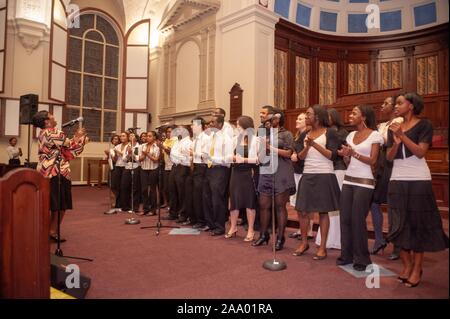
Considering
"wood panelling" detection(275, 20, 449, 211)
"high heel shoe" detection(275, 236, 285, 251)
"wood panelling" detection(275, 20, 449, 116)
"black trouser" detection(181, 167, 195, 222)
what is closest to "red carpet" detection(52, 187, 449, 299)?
"high heel shoe" detection(275, 236, 285, 251)

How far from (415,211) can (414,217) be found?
0.04m

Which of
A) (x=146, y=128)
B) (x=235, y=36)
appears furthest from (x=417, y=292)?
(x=146, y=128)

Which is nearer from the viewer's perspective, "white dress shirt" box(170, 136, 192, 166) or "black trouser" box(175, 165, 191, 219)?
"white dress shirt" box(170, 136, 192, 166)

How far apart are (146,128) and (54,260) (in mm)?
8652

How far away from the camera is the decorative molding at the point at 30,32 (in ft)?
29.9

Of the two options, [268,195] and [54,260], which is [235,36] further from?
[54,260]

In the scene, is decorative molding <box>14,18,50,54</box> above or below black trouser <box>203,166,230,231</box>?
above

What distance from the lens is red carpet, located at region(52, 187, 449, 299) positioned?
7.45 feet

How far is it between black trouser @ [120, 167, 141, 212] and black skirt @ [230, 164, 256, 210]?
2489 millimetres

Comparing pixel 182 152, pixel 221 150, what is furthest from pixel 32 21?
pixel 221 150

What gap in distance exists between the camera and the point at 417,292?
7.48ft

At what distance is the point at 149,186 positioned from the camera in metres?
5.73

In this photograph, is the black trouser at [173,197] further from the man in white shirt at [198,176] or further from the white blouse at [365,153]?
the white blouse at [365,153]

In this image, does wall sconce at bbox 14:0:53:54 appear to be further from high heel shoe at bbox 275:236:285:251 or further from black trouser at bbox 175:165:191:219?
high heel shoe at bbox 275:236:285:251
